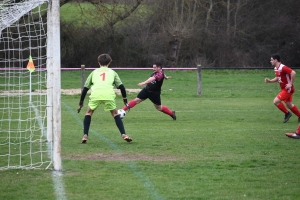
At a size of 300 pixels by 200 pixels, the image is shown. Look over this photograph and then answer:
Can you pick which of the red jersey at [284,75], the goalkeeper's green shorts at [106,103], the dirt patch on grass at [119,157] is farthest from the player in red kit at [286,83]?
the dirt patch on grass at [119,157]

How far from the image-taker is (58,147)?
341 inches

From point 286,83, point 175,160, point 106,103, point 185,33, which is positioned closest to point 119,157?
point 175,160

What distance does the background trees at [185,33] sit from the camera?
37.6 meters

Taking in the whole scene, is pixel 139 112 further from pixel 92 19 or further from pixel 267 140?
pixel 92 19

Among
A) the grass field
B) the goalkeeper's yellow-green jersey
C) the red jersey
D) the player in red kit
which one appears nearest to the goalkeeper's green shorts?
the goalkeeper's yellow-green jersey

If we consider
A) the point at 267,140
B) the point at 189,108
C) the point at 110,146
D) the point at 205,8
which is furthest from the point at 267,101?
the point at 205,8

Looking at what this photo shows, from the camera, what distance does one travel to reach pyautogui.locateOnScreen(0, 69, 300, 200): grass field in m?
A: 7.39

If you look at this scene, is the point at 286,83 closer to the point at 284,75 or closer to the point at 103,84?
the point at 284,75

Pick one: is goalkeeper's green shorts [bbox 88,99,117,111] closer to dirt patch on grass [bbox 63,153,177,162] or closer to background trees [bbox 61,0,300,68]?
dirt patch on grass [bbox 63,153,177,162]

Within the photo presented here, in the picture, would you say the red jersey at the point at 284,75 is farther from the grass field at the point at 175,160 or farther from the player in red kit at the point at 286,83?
the grass field at the point at 175,160

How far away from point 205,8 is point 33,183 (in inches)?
1270

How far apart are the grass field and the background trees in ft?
61.6

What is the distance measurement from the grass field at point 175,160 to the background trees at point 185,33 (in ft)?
61.6

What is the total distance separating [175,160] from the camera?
972 cm
